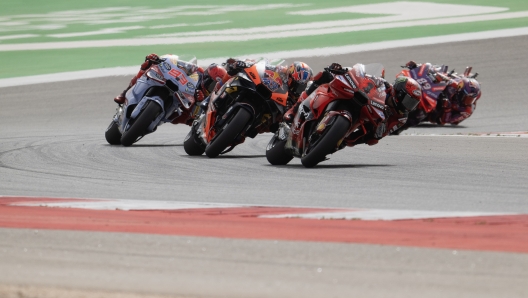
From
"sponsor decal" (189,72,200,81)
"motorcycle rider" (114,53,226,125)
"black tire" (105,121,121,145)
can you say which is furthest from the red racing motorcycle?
"black tire" (105,121,121,145)

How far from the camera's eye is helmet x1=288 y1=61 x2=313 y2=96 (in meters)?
12.6

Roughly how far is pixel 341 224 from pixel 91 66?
21147 mm

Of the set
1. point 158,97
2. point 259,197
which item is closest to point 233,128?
point 158,97

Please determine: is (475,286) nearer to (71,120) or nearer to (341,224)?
(341,224)

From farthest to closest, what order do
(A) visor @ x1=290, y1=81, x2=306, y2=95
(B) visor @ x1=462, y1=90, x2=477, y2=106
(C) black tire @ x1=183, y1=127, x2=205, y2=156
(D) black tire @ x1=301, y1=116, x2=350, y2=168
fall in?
(B) visor @ x1=462, y1=90, x2=477, y2=106 < (C) black tire @ x1=183, y1=127, x2=205, y2=156 < (A) visor @ x1=290, y1=81, x2=306, y2=95 < (D) black tire @ x1=301, y1=116, x2=350, y2=168

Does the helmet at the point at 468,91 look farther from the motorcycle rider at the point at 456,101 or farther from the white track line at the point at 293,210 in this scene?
the white track line at the point at 293,210

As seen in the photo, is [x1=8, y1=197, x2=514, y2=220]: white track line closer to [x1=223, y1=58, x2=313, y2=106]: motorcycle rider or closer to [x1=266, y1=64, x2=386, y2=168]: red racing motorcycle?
[x1=266, y1=64, x2=386, y2=168]: red racing motorcycle

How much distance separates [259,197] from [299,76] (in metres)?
3.85

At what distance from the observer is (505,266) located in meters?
5.70

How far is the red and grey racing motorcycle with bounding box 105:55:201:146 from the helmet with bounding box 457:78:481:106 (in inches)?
264

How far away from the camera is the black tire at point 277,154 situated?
476 inches

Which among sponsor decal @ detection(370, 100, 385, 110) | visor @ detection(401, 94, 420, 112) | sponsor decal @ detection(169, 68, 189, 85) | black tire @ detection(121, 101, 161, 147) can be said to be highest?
sponsor decal @ detection(370, 100, 385, 110)

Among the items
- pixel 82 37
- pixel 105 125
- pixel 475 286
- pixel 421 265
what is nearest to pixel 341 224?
pixel 421 265

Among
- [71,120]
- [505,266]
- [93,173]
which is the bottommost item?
[71,120]
